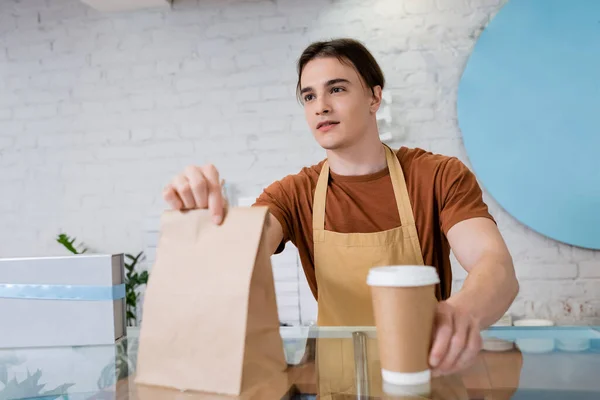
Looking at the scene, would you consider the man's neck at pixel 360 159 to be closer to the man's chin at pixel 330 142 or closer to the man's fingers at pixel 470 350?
the man's chin at pixel 330 142

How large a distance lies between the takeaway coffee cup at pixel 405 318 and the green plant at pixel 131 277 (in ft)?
6.71

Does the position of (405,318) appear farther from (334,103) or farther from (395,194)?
(334,103)

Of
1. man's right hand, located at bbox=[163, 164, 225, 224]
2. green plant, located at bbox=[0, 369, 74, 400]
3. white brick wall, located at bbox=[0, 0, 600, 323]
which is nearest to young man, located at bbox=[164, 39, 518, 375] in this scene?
man's right hand, located at bbox=[163, 164, 225, 224]

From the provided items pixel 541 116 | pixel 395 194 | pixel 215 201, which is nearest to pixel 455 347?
pixel 215 201

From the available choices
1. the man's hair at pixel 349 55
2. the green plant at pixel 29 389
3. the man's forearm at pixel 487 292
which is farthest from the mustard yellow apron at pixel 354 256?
the green plant at pixel 29 389

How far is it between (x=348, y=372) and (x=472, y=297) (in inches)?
11.4

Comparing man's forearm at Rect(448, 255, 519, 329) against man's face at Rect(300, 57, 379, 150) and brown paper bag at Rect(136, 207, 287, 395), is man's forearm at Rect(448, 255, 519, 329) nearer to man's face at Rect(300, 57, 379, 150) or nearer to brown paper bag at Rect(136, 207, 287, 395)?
brown paper bag at Rect(136, 207, 287, 395)

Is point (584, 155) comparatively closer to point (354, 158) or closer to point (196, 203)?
point (354, 158)

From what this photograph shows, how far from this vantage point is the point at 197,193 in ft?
2.59

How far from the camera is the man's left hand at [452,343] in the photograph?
65cm

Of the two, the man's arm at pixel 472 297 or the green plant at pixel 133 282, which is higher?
the man's arm at pixel 472 297

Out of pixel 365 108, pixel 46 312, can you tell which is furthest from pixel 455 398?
pixel 365 108

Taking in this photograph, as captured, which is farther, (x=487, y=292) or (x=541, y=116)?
(x=541, y=116)

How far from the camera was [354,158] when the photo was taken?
1621 mm
